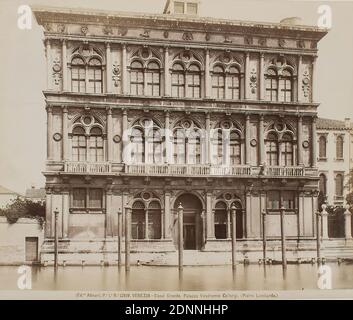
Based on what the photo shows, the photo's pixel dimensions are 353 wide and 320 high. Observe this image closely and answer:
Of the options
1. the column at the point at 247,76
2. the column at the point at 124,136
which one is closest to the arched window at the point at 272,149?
the column at the point at 247,76

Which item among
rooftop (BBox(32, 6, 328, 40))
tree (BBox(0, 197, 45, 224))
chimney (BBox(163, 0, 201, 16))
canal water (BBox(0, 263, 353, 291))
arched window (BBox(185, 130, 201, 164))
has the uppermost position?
chimney (BBox(163, 0, 201, 16))

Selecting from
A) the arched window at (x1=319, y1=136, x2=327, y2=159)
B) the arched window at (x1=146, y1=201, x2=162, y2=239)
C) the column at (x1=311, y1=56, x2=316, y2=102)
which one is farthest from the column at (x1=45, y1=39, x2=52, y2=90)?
the arched window at (x1=319, y1=136, x2=327, y2=159)

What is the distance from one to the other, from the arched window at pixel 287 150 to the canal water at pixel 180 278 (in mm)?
2315

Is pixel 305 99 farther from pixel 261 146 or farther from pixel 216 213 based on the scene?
pixel 216 213

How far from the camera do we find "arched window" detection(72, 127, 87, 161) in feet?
42.9

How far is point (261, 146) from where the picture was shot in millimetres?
13641

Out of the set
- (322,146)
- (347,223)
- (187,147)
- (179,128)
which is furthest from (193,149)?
(347,223)

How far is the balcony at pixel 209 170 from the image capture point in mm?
12875

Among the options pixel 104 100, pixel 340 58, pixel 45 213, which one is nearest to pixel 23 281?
pixel 45 213

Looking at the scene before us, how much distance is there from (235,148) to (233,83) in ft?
4.54

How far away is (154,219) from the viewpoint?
13375 millimetres

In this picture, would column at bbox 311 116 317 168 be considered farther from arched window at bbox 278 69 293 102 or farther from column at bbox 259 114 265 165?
A: column at bbox 259 114 265 165

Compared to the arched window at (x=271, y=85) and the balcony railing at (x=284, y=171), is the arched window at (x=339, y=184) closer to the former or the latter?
the balcony railing at (x=284, y=171)

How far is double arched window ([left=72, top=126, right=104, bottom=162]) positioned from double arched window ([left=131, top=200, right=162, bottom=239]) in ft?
4.18
